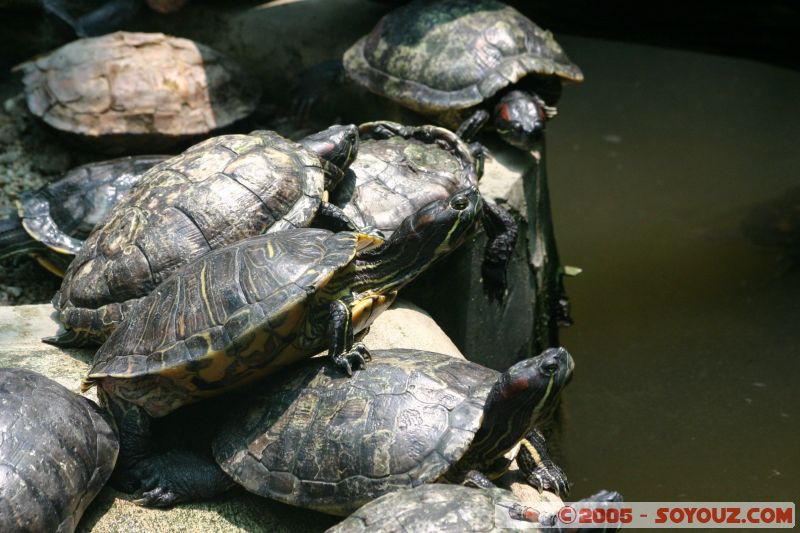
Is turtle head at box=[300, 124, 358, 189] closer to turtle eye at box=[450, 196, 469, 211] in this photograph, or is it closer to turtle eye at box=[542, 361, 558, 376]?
turtle eye at box=[450, 196, 469, 211]

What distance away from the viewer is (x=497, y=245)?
17.8ft

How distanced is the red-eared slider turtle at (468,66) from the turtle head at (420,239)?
1868 millimetres

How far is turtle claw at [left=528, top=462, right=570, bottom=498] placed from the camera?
3.76m

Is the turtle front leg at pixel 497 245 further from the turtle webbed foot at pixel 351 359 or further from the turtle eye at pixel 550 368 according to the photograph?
the turtle eye at pixel 550 368

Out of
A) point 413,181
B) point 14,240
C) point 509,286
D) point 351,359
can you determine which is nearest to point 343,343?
point 351,359

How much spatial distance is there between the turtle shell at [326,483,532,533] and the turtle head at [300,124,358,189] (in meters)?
2.20

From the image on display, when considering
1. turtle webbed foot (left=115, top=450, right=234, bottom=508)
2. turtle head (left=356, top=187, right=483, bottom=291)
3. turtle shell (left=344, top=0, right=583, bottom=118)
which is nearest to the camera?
turtle webbed foot (left=115, top=450, right=234, bottom=508)

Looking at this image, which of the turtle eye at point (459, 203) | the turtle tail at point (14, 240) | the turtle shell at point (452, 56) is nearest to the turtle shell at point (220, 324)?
Answer: the turtle eye at point (459, 203)

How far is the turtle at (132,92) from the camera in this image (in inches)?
262

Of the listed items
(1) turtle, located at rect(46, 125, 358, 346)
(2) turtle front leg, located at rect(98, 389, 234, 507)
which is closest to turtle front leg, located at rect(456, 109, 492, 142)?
(1) turtle, located at rect(46, 125, 358, 346)

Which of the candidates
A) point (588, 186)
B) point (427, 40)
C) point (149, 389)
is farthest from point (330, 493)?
point (588, 186)

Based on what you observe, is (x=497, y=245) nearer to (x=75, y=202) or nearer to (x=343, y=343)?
(x=343, y=343)

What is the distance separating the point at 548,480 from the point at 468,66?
3.50 meters

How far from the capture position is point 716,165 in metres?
9.25
